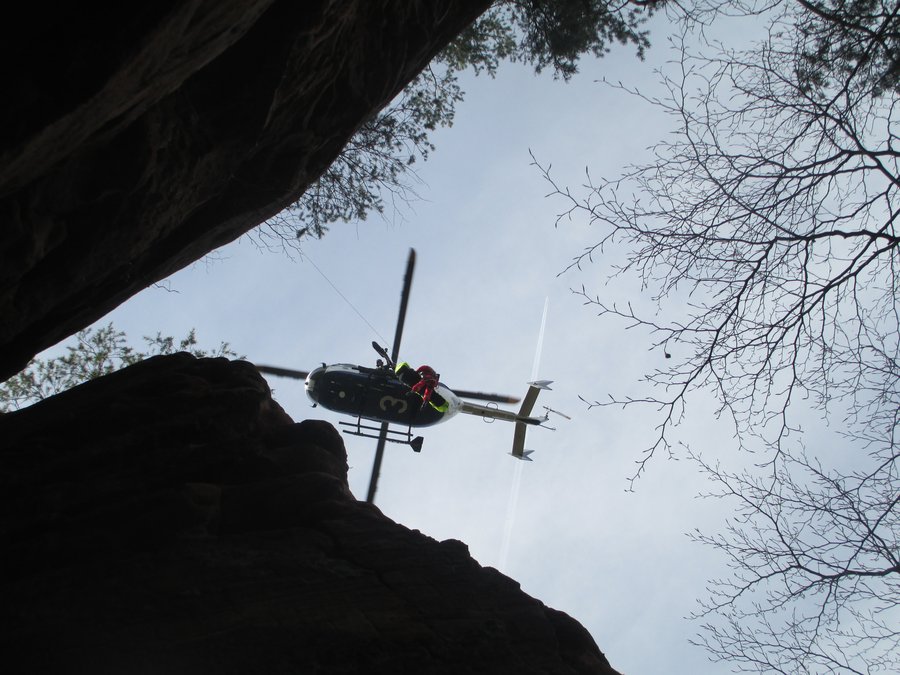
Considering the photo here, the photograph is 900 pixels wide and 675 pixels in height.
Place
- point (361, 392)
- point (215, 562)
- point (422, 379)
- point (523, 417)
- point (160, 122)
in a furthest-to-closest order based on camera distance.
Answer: point (523, 417), point (361, 392), point (422, 379), point (160, 122), point (215, 562)

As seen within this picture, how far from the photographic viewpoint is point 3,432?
256 inches

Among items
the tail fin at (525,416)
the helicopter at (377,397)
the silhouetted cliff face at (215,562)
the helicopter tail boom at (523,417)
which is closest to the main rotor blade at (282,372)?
the helicopter at (377,397)

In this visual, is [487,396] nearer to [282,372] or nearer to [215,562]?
[282,372]

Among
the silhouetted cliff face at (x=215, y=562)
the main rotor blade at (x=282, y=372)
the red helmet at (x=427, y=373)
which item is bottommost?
Answer: the silhouetted cliff face at (x=215, y=562)

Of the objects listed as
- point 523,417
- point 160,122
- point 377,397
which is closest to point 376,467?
point 377,397

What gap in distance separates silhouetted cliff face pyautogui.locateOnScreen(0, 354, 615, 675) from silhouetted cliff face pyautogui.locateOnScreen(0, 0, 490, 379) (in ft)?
5.40

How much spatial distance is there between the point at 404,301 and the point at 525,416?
5.93m

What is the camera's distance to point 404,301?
11.0 metres

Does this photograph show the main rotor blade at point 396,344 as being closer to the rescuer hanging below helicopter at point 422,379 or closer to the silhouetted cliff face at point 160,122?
the rescuer hanging below helicopter at point 422,379

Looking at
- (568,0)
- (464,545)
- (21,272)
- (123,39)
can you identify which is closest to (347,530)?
(464,545)

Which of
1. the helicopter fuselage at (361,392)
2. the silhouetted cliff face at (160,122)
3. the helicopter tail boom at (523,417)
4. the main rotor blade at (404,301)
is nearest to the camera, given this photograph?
the silhouetted cliff face at (160,122)

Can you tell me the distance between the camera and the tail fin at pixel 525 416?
1547 centimetres

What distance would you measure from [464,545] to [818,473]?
3.84 metres

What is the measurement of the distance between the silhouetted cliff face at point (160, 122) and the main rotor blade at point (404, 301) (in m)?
2.99
